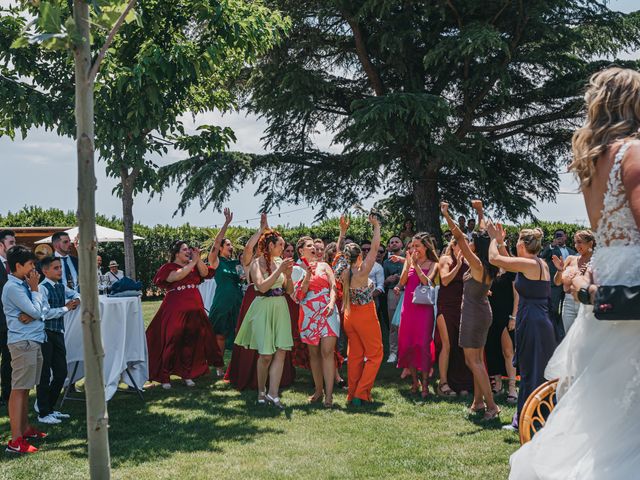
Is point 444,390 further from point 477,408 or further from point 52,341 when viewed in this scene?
point 52,341

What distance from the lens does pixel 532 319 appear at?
21.3 ft

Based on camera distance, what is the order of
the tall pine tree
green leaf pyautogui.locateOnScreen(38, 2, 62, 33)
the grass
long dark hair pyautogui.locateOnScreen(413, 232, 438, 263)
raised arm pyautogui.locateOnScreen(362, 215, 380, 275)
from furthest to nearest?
the tall pine tree
long dark hair pyautogui.locateOnScreen(413, 232, 438, 263)
raised arm pyautogui.locateOnScreen(362, 215, 380, 275)
the grass
green leaf pyautogui.locateOnScreen(38, 2, 62, 33)

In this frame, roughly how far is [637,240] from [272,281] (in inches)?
241

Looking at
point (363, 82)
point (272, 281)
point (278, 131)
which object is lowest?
point (272, 281)

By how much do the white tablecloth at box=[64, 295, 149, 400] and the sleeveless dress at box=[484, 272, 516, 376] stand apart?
4475mm

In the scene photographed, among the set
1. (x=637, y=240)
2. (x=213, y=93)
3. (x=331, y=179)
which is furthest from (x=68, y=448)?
(x=331, y=179)

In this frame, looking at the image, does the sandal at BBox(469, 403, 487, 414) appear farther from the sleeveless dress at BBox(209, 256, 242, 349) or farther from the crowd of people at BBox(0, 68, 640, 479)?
the sleeveless dress at BBox(209, 256, 242, 349)

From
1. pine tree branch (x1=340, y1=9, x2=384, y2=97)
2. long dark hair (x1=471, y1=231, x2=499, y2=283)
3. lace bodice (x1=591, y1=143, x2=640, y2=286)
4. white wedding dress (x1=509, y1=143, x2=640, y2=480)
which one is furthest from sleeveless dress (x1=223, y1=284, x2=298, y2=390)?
pine tree branch (x1=340, y1=9, x2=384, y2=97)

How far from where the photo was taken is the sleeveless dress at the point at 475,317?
742 cm

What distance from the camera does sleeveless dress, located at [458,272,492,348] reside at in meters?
7.42

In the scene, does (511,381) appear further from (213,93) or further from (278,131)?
(278,131)

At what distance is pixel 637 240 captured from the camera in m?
2.35

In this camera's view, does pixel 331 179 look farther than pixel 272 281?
Yes

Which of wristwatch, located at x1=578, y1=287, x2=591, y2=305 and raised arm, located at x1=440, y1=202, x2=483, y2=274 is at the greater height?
raised arm, located at x1=440, y1=202, x2=483, y2=274
